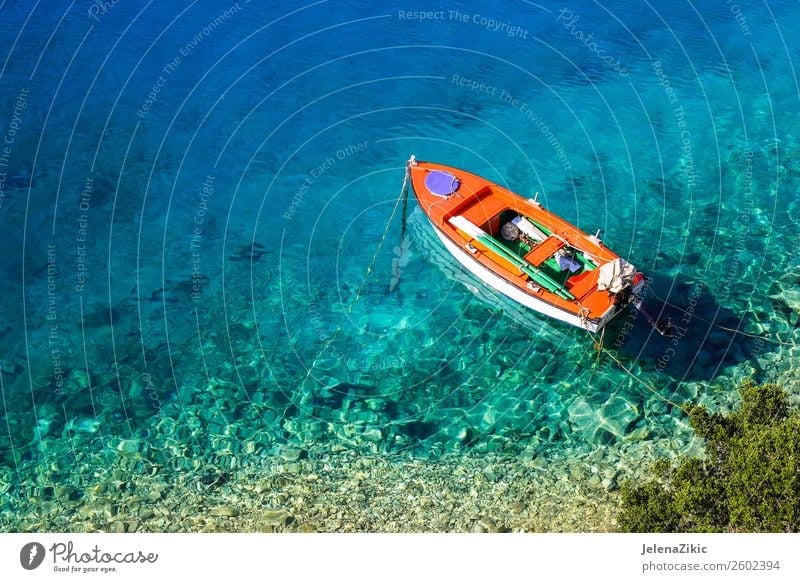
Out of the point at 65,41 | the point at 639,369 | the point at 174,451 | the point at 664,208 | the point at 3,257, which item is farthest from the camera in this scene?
the point at 65,41

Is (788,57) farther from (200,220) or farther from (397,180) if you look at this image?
(200,220)

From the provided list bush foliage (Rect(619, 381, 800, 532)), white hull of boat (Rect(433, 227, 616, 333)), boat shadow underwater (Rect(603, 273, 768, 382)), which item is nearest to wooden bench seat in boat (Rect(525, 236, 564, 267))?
white hull of boat (Rect(433, 227, 616, 333))

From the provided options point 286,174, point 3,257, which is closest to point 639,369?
point 286,174

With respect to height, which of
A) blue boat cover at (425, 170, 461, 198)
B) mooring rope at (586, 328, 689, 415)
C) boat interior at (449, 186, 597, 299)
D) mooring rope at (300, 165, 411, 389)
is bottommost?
mooring rope at (586, 328, 689, 415)

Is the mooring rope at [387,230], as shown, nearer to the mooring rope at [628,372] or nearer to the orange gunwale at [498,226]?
the orange gunwale at [498,226]

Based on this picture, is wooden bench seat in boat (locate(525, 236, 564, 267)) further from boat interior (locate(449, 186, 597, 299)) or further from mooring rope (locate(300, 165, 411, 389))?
mooring rope (locate(300, 165, 411, 389))

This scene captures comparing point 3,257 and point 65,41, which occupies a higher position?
point 65,41
